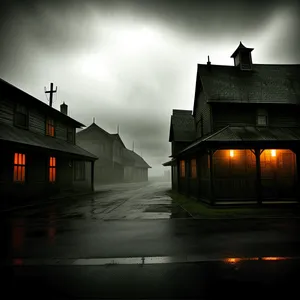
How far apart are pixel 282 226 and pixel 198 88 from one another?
14.6m

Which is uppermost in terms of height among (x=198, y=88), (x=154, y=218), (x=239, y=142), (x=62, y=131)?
(x=198, y=88)

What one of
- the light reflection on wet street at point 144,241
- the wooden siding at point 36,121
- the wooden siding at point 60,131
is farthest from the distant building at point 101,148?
the light reflection on wet street at point 144,241

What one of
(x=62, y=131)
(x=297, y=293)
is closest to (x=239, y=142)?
(x=297, y=293)

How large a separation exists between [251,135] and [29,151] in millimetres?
15749

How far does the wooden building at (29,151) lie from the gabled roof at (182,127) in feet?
32.7

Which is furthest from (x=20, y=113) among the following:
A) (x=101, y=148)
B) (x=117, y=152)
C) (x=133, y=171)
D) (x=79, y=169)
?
(x=133, y=171)

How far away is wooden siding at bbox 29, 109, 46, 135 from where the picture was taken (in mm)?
18000

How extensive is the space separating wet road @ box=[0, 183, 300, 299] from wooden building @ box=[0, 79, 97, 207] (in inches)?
255

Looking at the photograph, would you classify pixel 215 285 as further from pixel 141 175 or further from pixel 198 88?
pixel 141 175

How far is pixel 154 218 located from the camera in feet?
32.8

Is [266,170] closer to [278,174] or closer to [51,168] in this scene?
[278,174]

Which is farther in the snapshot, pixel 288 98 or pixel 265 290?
pixel 288 98

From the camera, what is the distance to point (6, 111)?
602 inches

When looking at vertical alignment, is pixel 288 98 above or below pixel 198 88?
below
